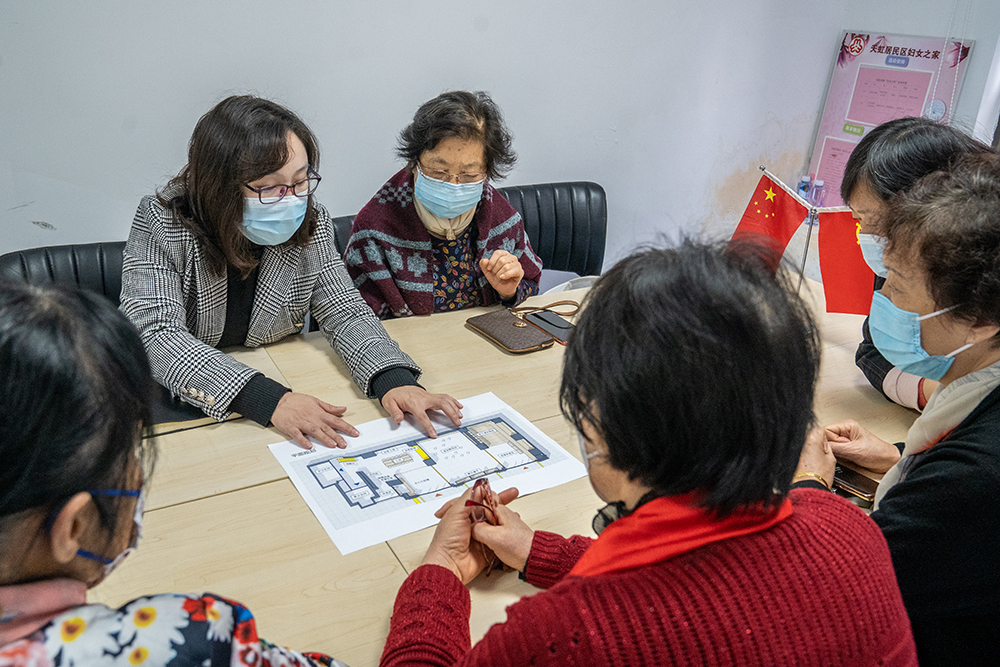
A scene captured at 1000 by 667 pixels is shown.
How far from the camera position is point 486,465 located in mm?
1323

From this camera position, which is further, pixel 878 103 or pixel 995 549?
pixel 878 103

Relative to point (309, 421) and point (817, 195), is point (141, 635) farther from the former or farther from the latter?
point (817, 195)

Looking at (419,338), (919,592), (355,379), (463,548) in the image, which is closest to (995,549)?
(919,592)

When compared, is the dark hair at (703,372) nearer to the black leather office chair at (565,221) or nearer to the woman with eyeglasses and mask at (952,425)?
the woman with eyeglasses and mask at (952,425)

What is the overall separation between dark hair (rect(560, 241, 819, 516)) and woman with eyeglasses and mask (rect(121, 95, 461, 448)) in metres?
0.77

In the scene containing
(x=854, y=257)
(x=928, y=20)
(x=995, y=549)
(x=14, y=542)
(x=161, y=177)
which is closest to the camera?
(x=14, y=542)

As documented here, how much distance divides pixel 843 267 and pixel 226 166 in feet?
5.34

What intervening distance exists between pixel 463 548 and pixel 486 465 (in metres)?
0.28

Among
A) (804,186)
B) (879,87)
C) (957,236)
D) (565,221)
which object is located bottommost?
(565,221)

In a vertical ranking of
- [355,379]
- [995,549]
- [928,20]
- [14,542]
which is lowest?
[355,379]

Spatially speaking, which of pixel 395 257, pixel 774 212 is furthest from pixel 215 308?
pixel 774 212

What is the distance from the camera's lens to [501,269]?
6.66 ft

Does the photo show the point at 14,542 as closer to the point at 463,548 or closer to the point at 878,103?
the point at 463,548

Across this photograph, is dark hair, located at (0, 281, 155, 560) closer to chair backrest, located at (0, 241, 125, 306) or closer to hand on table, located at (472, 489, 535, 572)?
hand on table, located at (472, 489, 535, 572)
